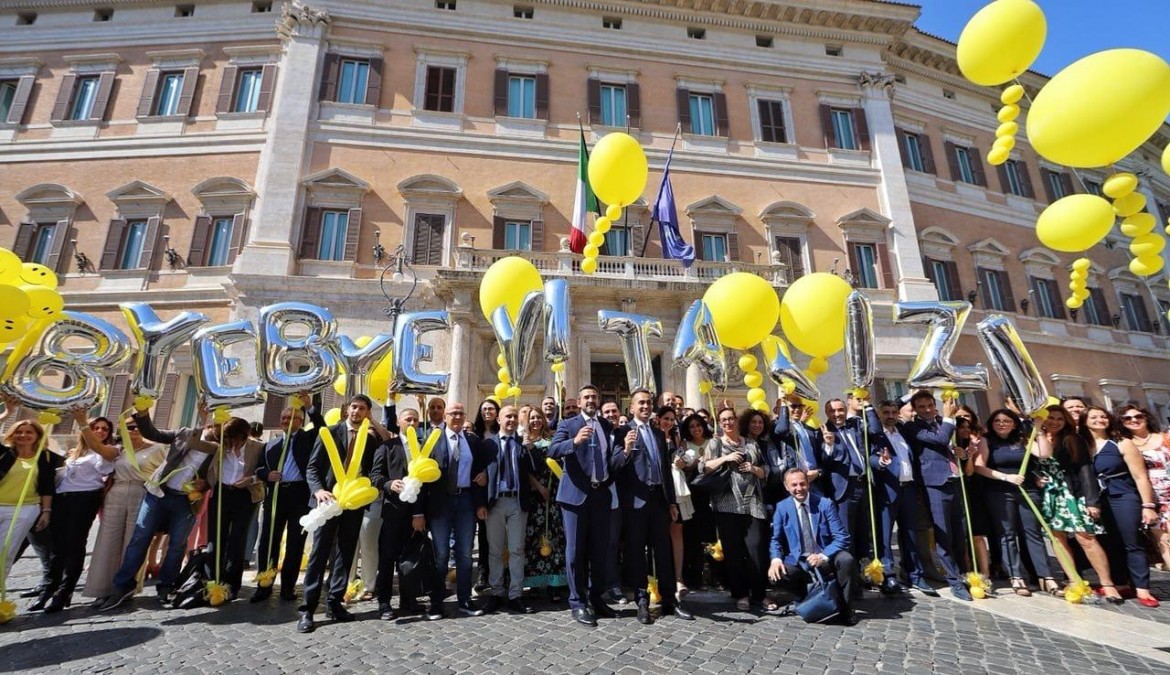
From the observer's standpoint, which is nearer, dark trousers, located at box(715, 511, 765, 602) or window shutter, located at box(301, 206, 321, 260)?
dark trousers, located at box(715, 511, 765, 602)

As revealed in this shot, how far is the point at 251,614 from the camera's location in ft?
12.1

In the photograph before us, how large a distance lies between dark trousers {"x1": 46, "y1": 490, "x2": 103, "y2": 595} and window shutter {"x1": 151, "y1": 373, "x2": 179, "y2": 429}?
7.37 meters

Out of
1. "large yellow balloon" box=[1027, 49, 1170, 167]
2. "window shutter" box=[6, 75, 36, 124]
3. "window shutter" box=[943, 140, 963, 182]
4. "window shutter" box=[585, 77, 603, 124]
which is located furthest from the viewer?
"window shutter" box=[943, 140, 963, 182]

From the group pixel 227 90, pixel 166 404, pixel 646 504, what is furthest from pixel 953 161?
pixel 166 404

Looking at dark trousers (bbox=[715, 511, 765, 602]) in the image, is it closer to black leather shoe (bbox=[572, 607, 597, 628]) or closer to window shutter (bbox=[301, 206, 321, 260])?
black leather shoe (bbox=[572, 607, 597, 628])

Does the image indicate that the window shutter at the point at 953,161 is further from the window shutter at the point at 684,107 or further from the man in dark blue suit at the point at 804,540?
the man in dark blue suit at the point at 804,540

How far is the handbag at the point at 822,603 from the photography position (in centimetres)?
337

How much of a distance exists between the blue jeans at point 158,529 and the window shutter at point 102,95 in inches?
529

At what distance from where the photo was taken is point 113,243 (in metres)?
11.5

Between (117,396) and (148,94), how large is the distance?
756cm

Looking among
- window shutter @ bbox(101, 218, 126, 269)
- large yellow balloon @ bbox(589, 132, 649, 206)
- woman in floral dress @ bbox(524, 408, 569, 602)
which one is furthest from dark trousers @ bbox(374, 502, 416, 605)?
window shutter @ bbox(101, 218, 126, 269)

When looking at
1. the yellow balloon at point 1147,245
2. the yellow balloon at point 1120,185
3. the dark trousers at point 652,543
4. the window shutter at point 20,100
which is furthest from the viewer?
the window shutter at point 20,100

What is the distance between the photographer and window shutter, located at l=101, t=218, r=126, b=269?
11422 millimetres

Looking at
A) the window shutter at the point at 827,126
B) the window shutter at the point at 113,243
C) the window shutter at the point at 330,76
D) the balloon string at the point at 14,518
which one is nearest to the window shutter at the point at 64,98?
the window shutter at the point at 113,243
